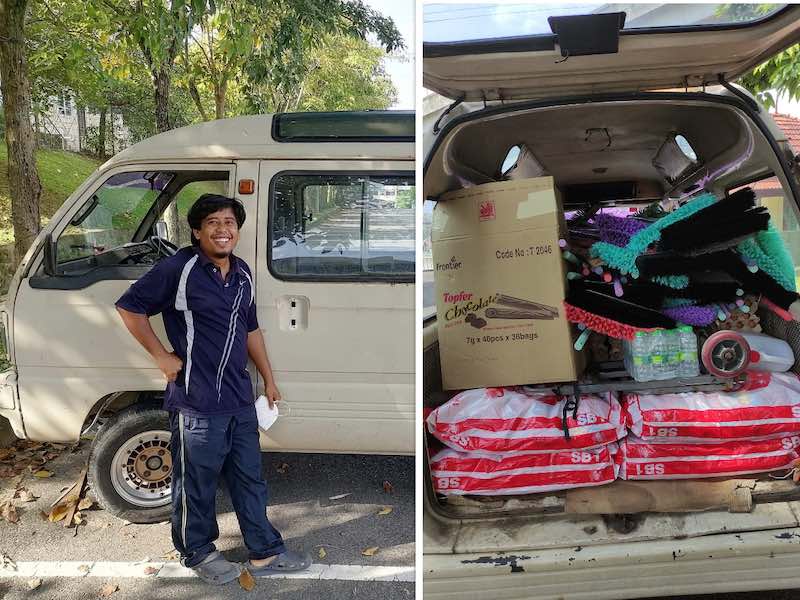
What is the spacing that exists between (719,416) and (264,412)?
1897 millimetres

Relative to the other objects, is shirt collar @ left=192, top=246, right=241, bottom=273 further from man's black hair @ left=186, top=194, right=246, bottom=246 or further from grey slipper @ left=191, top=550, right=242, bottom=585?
grey slipper @ left=191, top=550, right=242, bottom=585

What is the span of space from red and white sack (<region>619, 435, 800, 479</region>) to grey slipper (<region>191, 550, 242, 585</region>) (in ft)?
5.75

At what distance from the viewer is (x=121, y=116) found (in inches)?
633

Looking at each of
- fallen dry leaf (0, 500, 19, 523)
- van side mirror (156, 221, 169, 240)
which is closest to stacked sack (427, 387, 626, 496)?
van side mirror (156, 221, 169, 240)

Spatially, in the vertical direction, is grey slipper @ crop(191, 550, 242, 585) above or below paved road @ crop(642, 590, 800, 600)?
below

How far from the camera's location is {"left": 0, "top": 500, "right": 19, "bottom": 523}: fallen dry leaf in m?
3.46

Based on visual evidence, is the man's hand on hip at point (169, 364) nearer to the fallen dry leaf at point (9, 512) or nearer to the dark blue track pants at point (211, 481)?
the dark blue track pants at point (211, 481)

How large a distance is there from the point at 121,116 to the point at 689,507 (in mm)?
16406

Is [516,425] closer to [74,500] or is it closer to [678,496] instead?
[678,496]

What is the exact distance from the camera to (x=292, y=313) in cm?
322

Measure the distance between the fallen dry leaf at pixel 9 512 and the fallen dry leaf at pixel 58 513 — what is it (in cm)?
16

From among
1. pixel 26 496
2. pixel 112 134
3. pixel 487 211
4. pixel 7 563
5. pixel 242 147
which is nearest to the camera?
pixel 487 211

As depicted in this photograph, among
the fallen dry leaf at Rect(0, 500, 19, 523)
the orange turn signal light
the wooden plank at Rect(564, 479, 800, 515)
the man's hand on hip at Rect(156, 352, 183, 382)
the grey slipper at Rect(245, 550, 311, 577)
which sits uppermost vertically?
the orange turn signal light

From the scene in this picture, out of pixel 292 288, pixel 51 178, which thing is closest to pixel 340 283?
pixel 292 288
